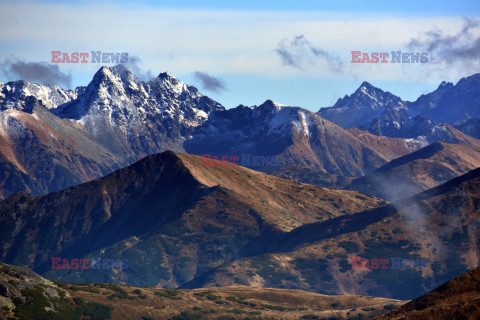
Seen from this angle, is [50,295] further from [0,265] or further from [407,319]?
[407,319]

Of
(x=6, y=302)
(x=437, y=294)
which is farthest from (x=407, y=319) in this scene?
Answer: (x=6, y=302)

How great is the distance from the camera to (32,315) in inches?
6673

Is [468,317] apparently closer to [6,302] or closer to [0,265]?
[6,302]

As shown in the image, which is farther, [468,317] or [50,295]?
[50,295]

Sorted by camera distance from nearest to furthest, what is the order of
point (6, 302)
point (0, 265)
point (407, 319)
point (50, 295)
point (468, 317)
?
point (468, 317) < point (407, 319) < point (6, 302) < point (0, 265) < point (50, 295)

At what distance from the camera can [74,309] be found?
639ft

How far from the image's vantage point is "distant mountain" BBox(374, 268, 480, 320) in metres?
88.9

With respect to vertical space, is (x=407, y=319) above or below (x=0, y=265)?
below

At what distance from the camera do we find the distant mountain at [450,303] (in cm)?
8894

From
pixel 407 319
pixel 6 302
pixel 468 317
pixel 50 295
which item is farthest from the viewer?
pixel 50 295

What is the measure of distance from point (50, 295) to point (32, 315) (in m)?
20.3

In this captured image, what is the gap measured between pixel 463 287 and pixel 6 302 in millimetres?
111657

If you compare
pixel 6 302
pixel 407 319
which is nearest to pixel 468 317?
pixel 407 319

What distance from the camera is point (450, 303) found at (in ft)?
313
